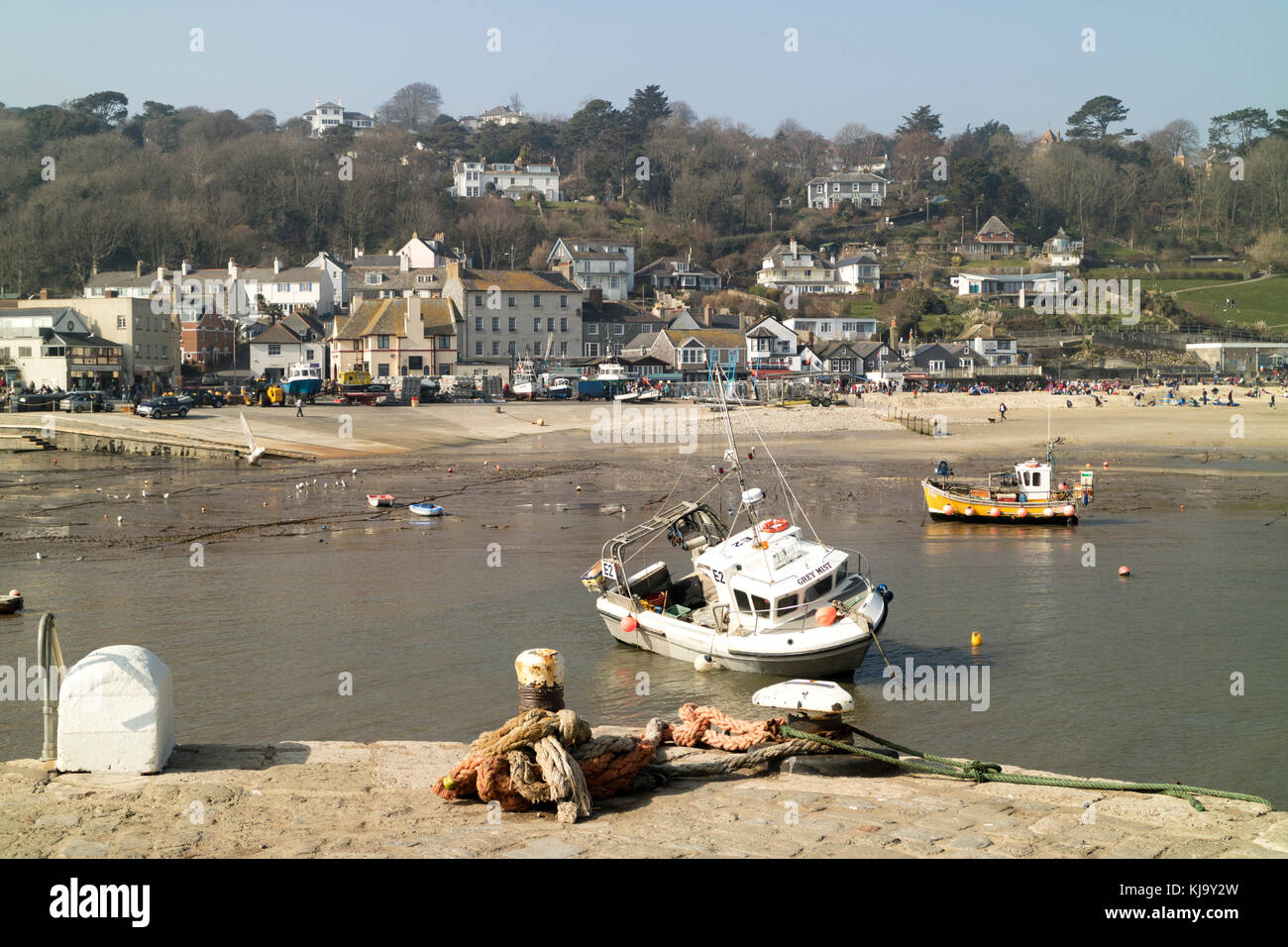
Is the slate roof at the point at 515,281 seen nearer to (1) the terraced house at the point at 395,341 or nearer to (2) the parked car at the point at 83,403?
(1) the terraced house at the point at 395,341

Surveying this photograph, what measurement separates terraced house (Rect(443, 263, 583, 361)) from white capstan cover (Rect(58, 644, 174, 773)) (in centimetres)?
8659

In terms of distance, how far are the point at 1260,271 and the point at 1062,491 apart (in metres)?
133

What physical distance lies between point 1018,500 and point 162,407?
149 ft

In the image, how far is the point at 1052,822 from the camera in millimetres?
10336

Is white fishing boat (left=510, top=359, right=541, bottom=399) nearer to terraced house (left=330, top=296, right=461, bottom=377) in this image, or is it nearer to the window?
terraced house (left=330, top=296, right=461, bottom=377)

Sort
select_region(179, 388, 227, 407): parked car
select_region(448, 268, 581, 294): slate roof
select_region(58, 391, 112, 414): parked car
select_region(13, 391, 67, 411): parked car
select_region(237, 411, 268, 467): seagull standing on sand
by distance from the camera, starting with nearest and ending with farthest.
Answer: select_region(237, 411, 268, 467): seagull standing on sand < select_region(58, 391, 112, 414): parked car < select_region(13, 391, 67, 411): parked car < select_region(179, 388, 227, 407): parked car < select_region(448, 268, 581, 294): slate roof

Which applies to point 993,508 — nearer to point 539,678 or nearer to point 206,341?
point 539,678

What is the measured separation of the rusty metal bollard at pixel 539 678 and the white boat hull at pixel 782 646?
8884mm

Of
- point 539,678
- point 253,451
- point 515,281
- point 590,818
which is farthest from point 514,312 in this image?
point 590,818

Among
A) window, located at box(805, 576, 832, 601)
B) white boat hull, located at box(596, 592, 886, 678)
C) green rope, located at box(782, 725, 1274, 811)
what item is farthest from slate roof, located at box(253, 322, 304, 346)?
green rope, located at box(782, 725, 1274, 811)

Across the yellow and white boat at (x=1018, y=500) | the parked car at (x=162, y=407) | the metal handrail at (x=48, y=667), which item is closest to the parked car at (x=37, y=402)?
the parked car at (x=162, y=407)

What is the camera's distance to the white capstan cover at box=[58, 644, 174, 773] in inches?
403

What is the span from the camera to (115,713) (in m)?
10.5
